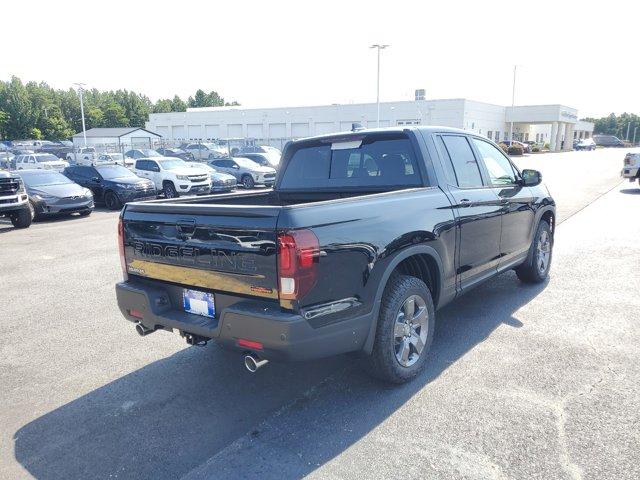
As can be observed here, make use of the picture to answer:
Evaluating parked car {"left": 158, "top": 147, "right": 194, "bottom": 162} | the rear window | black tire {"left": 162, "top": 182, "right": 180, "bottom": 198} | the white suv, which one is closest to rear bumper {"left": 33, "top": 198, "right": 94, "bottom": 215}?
the white suv

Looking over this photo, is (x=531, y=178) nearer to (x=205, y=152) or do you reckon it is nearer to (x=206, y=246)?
(x=206, y=246)

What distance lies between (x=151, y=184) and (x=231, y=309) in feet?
52.7

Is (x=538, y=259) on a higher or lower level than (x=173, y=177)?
higher

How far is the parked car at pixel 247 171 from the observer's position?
77.8 ft

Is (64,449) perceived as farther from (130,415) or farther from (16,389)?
(16,389)

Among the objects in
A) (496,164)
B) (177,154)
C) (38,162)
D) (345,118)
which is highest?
(345,118)

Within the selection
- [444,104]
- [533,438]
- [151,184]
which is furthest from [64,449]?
[444,104]

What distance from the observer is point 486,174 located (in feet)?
16.8

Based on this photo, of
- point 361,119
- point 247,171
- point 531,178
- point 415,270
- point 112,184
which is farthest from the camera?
point 361,119

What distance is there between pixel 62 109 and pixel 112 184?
304ft

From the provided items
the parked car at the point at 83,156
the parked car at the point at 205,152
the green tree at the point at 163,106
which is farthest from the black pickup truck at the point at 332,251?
the green tree at the point at 163,106

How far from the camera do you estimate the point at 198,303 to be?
136 inches

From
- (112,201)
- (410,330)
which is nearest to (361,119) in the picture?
(112,201)

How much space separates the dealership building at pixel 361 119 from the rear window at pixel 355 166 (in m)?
47.9
